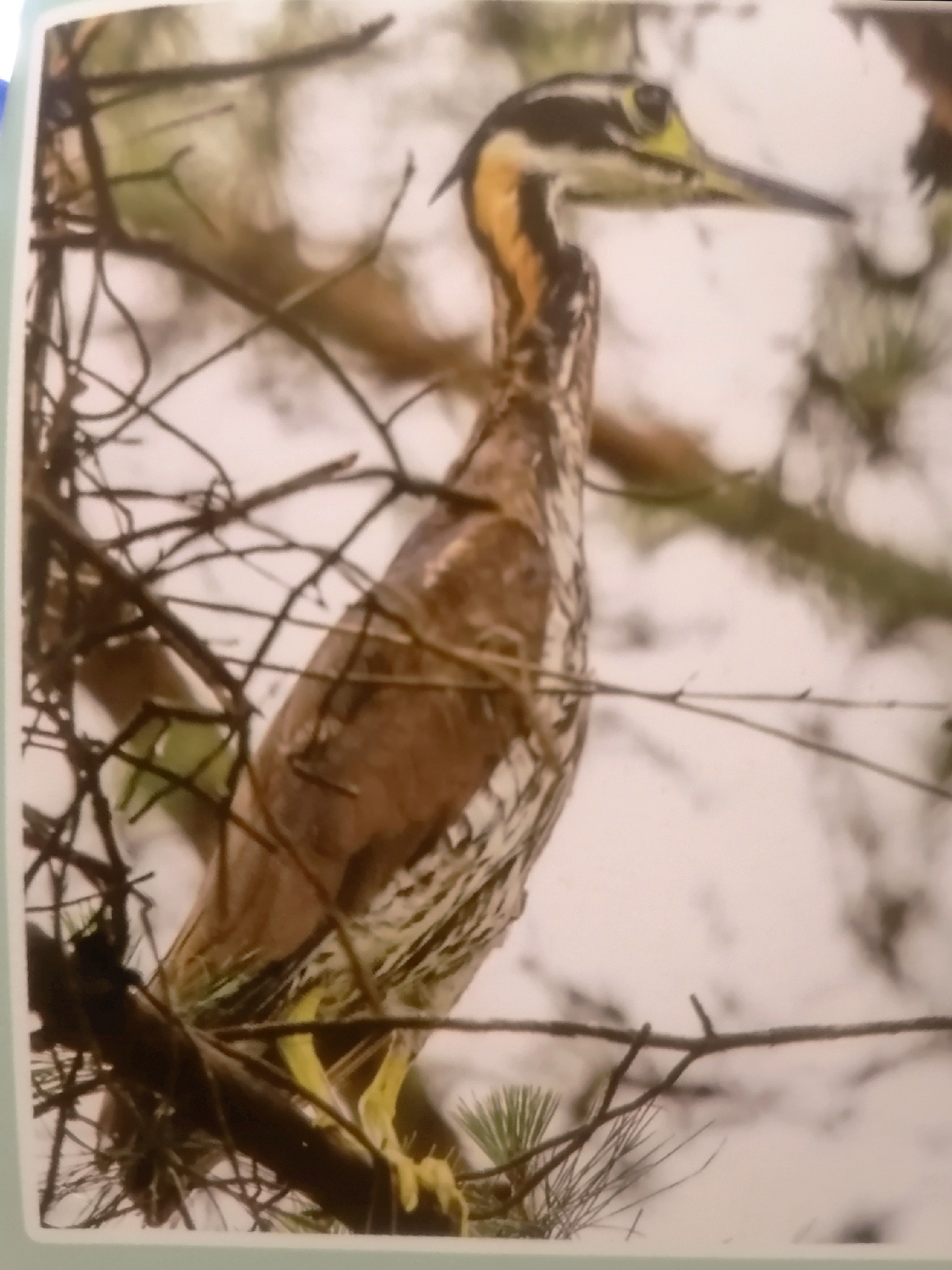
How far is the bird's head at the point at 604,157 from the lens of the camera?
0.63 m

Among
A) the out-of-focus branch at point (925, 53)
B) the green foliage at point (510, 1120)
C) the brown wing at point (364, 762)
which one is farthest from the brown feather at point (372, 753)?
the out-of-focus branch at point (925, 53)

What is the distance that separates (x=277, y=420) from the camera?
2.05ft

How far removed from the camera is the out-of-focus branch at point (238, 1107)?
1.98ft

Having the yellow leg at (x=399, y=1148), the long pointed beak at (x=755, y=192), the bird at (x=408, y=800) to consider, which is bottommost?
the yellow leg at (x=399, y=1148)

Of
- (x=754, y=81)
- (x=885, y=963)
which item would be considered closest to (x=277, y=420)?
A: (x=754, y=81)

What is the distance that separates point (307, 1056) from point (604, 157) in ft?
1.89

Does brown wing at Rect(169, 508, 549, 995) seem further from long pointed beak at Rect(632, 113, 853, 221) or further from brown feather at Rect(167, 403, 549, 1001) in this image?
long pointed beak at Rect(632, 113, 853, 221)

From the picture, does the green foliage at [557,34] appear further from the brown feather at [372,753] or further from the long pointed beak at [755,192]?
the brown feather at [372,753]

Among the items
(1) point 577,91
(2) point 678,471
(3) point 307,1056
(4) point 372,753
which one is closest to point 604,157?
(1) point 577,91

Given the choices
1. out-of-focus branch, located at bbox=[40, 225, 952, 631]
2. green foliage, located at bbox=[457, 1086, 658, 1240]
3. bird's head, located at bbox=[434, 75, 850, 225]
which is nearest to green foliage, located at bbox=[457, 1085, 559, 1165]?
green foliage, located at bbox=[457, 1086, 658, 1240]

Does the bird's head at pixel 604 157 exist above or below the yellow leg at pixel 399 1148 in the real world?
above

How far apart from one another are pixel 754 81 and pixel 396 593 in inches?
15.2

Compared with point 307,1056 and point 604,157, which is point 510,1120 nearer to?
point 307,1056

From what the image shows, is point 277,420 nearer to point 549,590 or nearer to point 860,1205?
point 549,590
